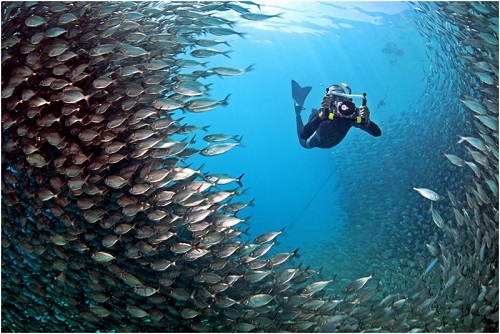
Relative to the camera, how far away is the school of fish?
4.28 metres

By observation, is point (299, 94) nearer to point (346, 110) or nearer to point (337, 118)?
point (337, 118)

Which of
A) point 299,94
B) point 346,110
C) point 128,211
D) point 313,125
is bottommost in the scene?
point 299,94

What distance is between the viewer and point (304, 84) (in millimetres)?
32062

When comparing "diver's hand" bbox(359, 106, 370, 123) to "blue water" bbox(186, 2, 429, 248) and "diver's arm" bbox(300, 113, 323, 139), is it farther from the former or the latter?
"blue water" bbox(186, 2, 429, 248)

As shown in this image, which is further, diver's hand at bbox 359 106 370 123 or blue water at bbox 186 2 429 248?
blue water at bbox 186 2 429 248

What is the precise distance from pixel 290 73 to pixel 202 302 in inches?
1106

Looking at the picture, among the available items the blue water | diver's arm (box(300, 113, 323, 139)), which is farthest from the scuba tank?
the blue water

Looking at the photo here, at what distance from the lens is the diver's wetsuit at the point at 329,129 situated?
6.07 metres

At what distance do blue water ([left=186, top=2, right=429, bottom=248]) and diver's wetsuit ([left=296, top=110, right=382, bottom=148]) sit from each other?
1.01 meters

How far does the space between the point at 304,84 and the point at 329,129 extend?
26.4m

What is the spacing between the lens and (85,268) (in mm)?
4449

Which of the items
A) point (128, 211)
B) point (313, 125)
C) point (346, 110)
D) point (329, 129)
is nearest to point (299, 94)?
point (329, 129)

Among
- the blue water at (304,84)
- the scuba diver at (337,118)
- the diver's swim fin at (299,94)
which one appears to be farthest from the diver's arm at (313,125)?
the diver's swim fin at (299,94)

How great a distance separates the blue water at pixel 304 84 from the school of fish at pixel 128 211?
167 centimetres
